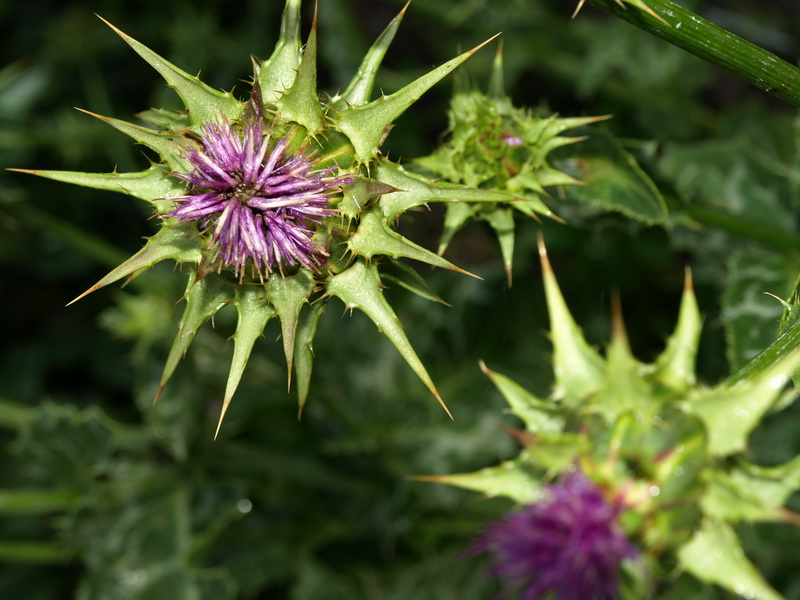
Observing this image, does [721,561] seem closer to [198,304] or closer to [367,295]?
[367,295]

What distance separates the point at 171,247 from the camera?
84.7 inches

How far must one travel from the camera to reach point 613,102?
475 centimetres

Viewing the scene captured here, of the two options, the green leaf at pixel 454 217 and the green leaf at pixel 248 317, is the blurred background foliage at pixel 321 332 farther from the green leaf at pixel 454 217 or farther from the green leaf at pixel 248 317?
the green leaf at pixel 248 317

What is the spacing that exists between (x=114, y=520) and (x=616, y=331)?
2956mm

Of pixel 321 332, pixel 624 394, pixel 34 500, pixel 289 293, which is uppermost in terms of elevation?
pixel 624 394

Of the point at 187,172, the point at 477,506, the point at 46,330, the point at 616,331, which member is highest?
the point at 616,331

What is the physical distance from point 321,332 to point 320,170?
2.37 meters

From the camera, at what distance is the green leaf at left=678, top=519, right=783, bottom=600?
6.35 ft

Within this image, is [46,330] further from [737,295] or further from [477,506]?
[737,295]

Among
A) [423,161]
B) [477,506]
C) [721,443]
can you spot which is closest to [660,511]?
[721,443]

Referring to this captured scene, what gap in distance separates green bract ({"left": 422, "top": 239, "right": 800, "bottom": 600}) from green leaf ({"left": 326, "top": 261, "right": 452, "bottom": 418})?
0.88ft

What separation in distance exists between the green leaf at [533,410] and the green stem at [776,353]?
18.5 inches

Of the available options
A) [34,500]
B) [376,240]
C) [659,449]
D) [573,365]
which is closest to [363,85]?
[376,240]

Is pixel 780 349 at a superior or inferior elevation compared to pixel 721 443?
superior
